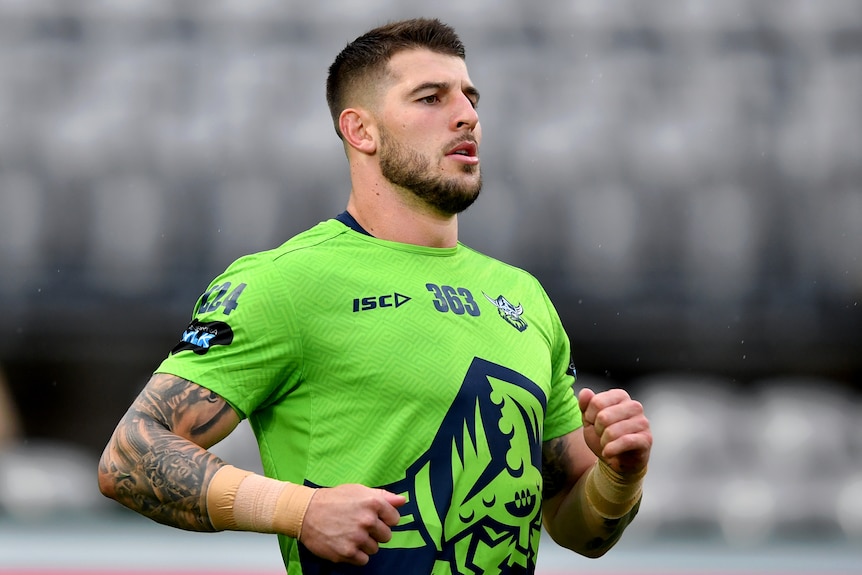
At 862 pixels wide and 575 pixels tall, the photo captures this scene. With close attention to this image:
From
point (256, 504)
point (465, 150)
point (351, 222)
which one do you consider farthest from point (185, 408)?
point (465, 150)

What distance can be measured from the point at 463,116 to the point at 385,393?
2.25 ft

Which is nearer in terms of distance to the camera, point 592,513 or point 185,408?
point 185,408

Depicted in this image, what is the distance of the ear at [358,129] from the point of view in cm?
274

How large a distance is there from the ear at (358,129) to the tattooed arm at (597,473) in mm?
757

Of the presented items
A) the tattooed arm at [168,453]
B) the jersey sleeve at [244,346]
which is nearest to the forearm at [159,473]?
the tattooed arm at [168,453]

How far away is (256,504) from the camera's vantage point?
2.19m

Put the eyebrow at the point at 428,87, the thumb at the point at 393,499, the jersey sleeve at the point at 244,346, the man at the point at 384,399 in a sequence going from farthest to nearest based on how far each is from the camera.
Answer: the eyebrow at the point at 428,87 → the jersey sleeve at the point at 244,346 → the man at the point at 384,399 → the thumb at the point at 393,499

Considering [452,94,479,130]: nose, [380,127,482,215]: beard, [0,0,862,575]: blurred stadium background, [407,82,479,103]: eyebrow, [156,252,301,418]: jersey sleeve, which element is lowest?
[0,0,862,575]: blurred stadium background

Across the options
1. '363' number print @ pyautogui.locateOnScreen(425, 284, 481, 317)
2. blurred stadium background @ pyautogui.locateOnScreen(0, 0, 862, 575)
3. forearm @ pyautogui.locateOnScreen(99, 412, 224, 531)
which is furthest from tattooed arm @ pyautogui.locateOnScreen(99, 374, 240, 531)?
blurred stadium background @ pyautogui.locateOnScreen(0, 0, 862, 575)

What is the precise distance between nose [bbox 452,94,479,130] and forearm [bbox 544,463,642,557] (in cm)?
81

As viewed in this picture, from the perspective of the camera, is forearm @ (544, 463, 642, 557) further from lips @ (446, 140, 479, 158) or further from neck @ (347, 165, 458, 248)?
lips @ (446, 140, 479, 158)

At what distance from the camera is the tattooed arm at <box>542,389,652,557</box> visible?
7.89 ft

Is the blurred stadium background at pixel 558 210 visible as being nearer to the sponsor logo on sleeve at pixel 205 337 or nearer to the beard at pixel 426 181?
the beard at pixel 426 181

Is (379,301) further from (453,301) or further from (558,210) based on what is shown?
(558,210)
